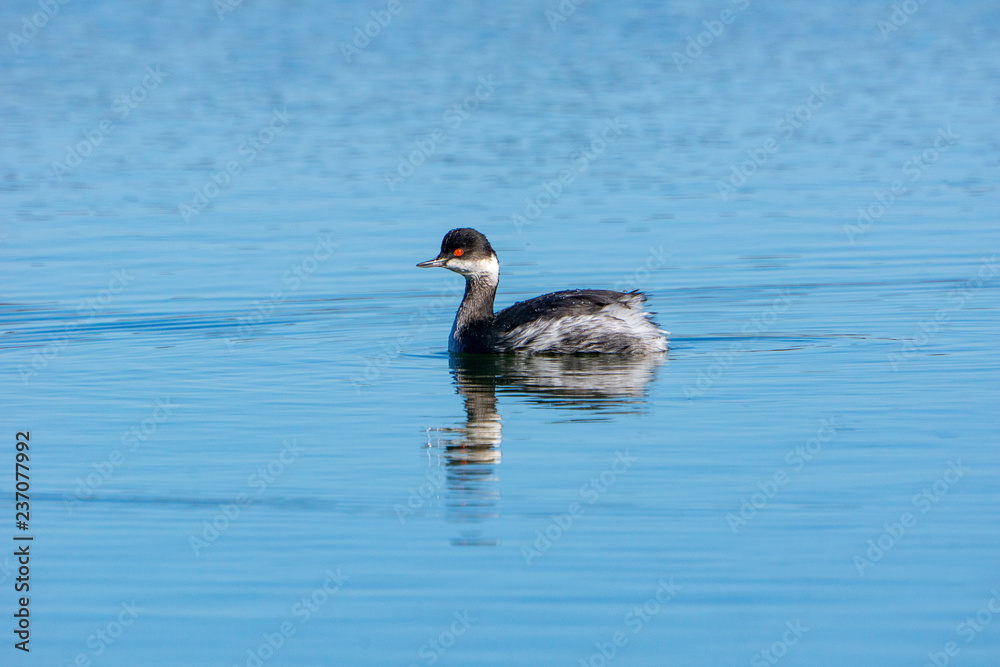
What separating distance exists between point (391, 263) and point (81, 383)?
6144 mm

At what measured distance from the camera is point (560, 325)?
15188mm

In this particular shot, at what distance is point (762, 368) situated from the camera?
46.0 ft

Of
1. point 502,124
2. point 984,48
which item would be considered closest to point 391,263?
point 502,124
